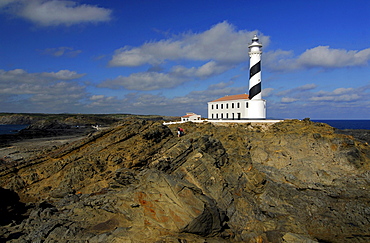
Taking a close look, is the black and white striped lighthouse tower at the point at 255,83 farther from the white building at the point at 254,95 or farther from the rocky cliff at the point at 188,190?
the rocky cliff at the point at 188,190

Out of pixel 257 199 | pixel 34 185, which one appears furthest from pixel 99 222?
pixel 257 199

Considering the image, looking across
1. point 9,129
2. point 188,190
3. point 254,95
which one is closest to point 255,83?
point 254,95

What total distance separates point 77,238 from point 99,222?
4.48 ft

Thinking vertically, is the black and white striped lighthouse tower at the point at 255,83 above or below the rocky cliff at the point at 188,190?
above

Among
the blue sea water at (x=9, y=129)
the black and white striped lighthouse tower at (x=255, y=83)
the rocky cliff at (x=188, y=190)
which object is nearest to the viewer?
the rocky cliff at (x=188, y=190)

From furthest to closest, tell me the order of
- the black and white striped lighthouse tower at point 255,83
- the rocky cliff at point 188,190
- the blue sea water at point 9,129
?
the blue sea water at point 9,129, the black and white striped lighthouse tower at point 255,83, the rocky cliff at point 188,190

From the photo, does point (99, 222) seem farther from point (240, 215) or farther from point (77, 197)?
point (240, 215)

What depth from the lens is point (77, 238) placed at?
29.3 feet

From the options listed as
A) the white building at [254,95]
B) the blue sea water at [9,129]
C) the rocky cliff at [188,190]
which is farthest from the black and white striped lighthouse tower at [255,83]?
the blue sea water at [9,129]

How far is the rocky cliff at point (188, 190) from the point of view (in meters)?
9.70

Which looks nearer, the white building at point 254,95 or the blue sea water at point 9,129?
the white building at point 254,95

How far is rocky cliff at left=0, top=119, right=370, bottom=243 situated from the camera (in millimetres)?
9703

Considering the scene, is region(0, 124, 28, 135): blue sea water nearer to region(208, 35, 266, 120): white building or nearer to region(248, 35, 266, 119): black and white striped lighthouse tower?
region(208, 35, 266, 120): white building

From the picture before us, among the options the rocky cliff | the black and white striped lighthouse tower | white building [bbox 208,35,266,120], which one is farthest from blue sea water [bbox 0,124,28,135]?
the black and white striped lighthouse tower
